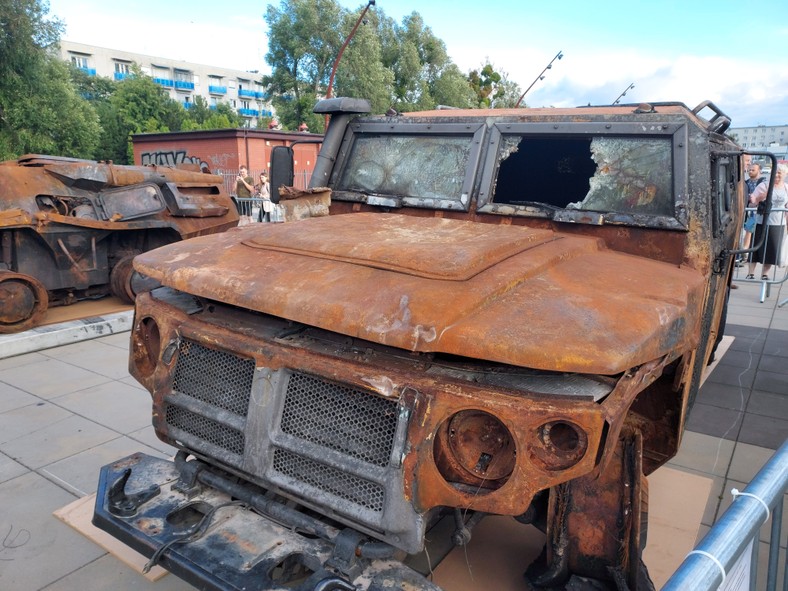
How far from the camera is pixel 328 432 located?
85.5 inches

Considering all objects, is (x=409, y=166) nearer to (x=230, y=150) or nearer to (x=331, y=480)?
(x=331, y=480)

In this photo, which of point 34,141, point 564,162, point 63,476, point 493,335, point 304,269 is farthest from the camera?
point 34,141

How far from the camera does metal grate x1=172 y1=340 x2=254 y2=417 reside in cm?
241

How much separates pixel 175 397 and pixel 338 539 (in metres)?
0.95

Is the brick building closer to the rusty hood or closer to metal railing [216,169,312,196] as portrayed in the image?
metal railing [216,169,312,196]

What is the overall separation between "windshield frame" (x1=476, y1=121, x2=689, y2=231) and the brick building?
67.0 feet

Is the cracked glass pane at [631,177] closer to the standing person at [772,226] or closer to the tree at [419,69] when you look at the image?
the standing person at [772,226]

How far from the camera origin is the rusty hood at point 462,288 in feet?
6.22

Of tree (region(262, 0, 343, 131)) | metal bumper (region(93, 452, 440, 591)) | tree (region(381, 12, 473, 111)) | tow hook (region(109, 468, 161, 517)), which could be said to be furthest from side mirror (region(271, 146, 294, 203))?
tree (region(381, 12, 473, 111))

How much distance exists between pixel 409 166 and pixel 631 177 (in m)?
1.30

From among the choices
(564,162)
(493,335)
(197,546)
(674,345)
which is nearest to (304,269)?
(493,335)

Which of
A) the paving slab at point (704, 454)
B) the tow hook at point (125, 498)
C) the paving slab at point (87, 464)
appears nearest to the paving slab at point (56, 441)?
the paving slab at point (87, 464)

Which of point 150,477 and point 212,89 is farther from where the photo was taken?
point 212,89

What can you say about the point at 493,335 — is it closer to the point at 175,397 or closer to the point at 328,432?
the point at 328,432
